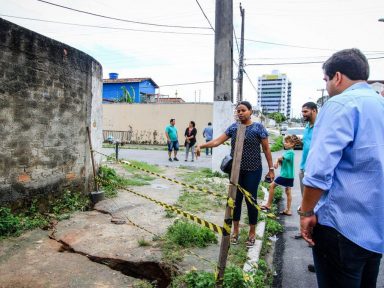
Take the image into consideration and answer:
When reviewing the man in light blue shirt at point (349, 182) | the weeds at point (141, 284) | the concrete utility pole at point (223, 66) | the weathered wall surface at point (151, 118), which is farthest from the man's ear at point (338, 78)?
the weathered wall surface at point (151, 118)

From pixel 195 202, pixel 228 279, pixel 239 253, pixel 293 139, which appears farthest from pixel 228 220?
pixel 195 202

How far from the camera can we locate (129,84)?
38969 millimetres

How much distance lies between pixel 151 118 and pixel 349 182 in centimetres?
2298

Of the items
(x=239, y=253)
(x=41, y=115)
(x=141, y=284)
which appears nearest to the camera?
(x=141, y=284)

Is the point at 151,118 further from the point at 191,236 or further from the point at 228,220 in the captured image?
the point at 228,220

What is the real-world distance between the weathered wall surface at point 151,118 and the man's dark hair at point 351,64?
20802 mm

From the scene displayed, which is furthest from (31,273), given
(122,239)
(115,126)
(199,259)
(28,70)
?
(115,126)

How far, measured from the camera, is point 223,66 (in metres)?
9.16

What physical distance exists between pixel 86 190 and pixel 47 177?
1.19 meters

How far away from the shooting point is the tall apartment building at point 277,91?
131m

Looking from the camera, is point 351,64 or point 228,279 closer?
point 351,64

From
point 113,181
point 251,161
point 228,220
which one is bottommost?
point 113,181

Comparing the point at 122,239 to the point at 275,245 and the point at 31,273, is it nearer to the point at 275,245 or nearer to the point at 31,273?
the point at 31,273

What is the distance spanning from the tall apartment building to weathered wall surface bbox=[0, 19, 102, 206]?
12090cm
